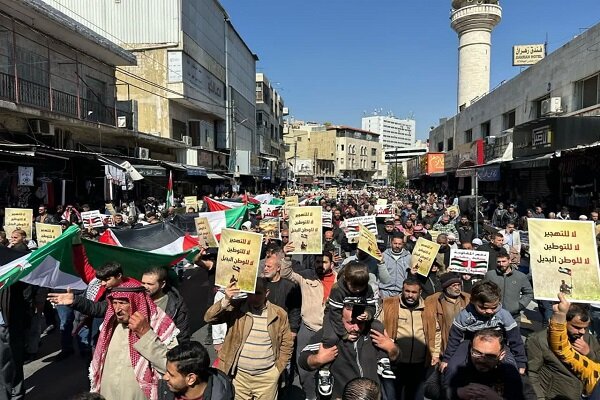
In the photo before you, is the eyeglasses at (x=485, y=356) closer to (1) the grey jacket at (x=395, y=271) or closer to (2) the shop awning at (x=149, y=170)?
(1) the grey jacket at (x=395, y=271)

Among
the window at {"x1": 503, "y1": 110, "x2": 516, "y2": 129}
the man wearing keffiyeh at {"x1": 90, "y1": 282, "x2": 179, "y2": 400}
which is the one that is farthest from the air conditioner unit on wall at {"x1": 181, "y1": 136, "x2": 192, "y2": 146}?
the man wearing keffiyeh at {"x1": 90, "y1": 282, "x2": 179, "y2": 400}

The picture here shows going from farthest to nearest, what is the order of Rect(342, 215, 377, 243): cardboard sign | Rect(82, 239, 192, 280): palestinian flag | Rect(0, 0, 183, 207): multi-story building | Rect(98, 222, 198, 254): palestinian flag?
Rect(0, 0, 183, 207): multi-story building → Rect(342, 215, 377, 243): cardboard sign → Rect(98, 222, 198, 254): palestinian flag → Rect(82, 239, 192, 280): palestinian flag

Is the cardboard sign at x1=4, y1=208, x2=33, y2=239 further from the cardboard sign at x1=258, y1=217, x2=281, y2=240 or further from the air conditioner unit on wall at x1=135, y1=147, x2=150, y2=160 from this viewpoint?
the air conditioner unit on wall at x1=135, y1=147, x2=150, y2=160

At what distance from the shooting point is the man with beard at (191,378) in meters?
2.69

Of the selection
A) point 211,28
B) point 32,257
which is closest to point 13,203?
point 32,257

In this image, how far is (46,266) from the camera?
499 centimetres

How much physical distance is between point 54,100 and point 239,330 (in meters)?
15.8

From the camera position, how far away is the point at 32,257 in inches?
187

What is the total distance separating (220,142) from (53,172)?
→ 23.0 m

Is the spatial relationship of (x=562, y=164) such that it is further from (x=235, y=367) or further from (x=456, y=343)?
(x=235, y=367)

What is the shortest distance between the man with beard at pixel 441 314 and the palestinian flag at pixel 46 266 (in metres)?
3.89

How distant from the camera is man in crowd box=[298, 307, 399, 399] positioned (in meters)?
3.08

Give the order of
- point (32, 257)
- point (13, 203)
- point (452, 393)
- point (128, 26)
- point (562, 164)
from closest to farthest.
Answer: point (452, 393) → point (32, 257) → point (13, 203) → point (562, 164) → point (128, 26)

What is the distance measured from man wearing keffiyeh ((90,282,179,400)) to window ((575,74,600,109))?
644 inches
